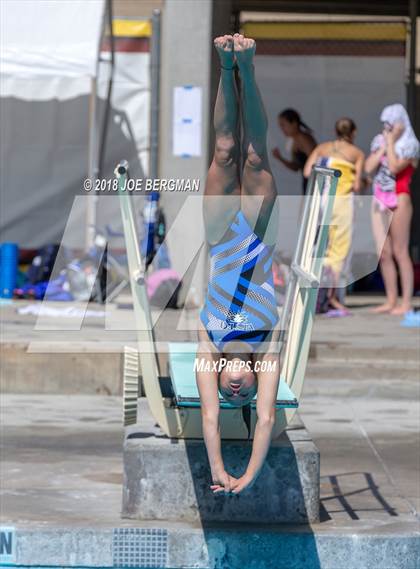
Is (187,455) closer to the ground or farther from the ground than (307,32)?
closer to the ground

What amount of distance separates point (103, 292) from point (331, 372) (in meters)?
2.89

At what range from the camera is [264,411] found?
5039 millimetres

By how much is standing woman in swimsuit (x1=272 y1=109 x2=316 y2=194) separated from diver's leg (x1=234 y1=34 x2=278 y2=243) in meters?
7.75

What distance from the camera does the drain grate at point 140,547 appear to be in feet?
17.9

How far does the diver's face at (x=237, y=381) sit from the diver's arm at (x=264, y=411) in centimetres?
5

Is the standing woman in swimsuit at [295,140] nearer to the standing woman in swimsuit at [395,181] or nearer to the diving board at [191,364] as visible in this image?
the standing woman in swimsuit at [395,181]

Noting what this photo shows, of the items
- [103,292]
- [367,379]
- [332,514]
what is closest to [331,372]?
[367,379]

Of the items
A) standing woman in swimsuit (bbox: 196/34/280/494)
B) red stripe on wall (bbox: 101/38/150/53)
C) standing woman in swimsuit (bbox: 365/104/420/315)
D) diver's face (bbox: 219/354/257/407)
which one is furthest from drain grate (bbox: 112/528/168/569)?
red stripe on wall (bbox: 101/38/150/53)

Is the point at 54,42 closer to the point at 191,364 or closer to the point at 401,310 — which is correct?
the point at 401,310

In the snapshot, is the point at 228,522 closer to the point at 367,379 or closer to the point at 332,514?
the point at 332,514

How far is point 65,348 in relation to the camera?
30.3 ft

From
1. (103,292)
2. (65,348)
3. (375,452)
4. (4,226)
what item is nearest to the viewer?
(375,452)

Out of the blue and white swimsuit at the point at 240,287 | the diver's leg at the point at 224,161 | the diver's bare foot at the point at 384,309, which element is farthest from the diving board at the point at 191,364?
the diver's bare foot at the point at 384,309

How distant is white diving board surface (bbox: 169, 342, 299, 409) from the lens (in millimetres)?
5426
